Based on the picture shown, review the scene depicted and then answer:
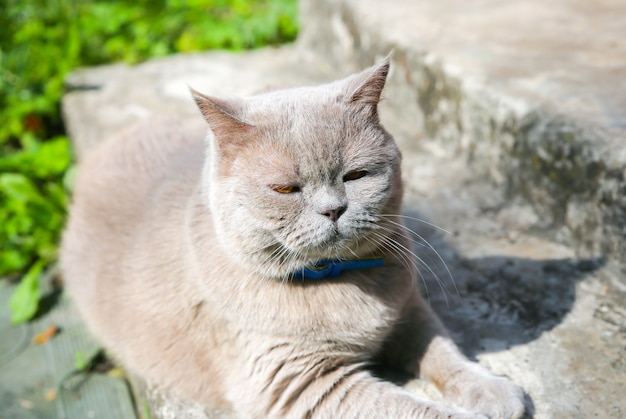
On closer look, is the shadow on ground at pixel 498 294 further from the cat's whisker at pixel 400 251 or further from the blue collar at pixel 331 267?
the blue collar at pixel 331 267

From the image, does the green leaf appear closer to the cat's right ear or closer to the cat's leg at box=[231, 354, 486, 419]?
the cat's leg at box=[231, 354, 486, 419]

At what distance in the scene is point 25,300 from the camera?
306 centimetres

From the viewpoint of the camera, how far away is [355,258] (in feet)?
5.78

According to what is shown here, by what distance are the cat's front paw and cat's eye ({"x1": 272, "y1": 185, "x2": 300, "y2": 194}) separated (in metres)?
0.73

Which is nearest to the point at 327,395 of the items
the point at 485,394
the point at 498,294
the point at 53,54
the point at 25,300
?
the point at 485,394

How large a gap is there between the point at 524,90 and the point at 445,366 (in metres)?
1.31

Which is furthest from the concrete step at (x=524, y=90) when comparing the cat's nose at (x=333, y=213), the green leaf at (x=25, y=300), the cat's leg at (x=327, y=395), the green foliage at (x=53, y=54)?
the green leaf at (x=25, y=300)

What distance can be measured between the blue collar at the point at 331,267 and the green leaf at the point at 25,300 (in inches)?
73.5

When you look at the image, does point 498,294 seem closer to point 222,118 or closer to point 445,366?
point 445,366

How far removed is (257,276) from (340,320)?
0.26 metres

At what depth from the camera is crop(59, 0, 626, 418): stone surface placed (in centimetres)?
197

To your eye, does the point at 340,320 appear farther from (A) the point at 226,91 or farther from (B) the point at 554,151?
(A) the point at 226,91

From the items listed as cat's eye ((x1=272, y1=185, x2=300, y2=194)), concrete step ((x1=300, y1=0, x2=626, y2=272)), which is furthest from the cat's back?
concrete step ((x1=300, y1=0, x2=626, y2=272))

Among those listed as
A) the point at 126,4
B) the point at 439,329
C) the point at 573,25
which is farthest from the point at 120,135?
the point at 126,4
